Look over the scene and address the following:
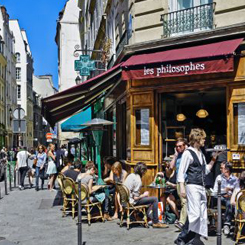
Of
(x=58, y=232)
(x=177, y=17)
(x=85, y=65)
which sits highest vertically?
(x=85, y=65)

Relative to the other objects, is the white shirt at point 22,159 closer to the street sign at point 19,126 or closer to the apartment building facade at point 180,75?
the street sign at point 19,126

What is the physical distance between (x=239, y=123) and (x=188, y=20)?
2985 mm

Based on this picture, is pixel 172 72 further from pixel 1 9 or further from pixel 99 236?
pixel 1 9

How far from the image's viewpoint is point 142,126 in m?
12.3

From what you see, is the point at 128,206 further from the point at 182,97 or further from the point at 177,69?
the point at 182,97

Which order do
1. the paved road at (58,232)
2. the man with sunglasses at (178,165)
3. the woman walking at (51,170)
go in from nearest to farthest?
the paved road at (58,232) → the man with sunglasses at (178,165) → the woman walking at (51,170)

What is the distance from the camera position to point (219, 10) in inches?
436

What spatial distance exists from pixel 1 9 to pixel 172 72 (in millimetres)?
56809

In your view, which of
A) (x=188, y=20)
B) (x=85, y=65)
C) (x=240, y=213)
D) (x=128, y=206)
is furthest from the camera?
(x=85, y=65)

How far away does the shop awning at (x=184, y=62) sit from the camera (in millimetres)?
10266

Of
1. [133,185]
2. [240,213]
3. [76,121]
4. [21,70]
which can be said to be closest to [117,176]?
[133,185]

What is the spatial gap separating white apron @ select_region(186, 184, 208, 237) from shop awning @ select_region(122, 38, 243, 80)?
3.42 metres

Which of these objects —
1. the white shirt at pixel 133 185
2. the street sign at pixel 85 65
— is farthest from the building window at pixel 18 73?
the white shirt at pixel 133 185

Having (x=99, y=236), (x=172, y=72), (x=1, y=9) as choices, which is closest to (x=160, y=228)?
(x=99, y=236)
